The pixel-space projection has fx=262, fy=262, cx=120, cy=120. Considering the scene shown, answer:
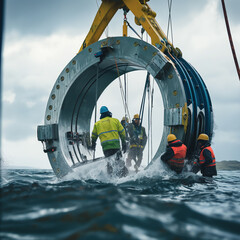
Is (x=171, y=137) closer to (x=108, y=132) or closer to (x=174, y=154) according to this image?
(x=174, y=154)

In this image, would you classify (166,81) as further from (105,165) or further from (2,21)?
(2,21)

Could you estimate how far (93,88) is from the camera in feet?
24.4

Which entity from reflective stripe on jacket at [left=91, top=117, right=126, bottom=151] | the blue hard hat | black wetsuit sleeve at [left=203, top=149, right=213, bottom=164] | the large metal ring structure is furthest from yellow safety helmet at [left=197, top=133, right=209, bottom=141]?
the blue hard hat

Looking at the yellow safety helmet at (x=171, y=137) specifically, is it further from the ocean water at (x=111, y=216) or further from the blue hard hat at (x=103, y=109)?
the blue hard hat at (x=103, y=109)

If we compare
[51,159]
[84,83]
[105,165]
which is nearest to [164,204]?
[105,165]

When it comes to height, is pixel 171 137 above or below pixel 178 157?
above

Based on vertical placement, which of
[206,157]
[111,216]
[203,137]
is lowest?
[111,216]

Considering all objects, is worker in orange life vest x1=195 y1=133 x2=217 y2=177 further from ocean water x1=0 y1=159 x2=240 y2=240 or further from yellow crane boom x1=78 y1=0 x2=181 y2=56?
yellow crane boom x1=78 y1=0 x2=181 y2=56

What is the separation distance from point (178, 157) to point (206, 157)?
2.46 feet

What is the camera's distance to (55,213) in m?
2.54

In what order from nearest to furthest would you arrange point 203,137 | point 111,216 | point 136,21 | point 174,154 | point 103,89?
point 111,216 → point 174,154 → point 203,137 → point 136,21 → point 103,89

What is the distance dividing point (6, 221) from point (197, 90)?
15.2ft

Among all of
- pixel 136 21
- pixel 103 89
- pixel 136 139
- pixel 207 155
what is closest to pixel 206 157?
pixel 207 155

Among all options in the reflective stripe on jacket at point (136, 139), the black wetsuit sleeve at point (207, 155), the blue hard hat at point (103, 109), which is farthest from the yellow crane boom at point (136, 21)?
the reflective stripe on jacket at point (136, 139)
